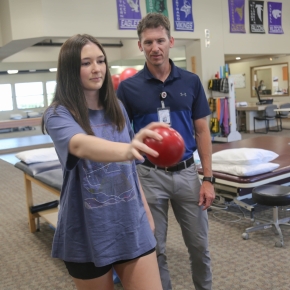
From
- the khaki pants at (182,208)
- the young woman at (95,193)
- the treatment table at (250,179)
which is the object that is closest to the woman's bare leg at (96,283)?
the young woman at (95,193)

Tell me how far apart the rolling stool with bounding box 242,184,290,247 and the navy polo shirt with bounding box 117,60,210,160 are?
151cm

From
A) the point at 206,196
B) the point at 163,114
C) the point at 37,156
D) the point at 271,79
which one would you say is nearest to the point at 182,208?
the point at 206,196

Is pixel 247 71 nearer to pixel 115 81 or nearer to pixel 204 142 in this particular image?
pixel 115 81

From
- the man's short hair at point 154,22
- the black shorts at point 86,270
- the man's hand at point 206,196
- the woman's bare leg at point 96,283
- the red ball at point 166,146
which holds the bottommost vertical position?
the woman's bare leg at point 96,283

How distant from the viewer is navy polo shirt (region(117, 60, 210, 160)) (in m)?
1.97

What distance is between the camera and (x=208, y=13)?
934cm

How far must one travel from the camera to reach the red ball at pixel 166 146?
1.02 metres

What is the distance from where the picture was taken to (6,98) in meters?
14.5

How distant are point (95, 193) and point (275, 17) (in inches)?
426

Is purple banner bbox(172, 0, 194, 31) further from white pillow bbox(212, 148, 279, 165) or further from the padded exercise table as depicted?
the padded exercise table

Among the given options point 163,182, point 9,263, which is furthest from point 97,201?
point 9,263

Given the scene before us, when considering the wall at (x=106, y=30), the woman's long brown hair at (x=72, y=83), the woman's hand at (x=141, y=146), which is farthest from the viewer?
the wall at (x=106, y=30)

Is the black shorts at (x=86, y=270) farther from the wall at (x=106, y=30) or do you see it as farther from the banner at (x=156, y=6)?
the banner at (x=156, y=6)

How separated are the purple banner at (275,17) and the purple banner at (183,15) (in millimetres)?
2905
